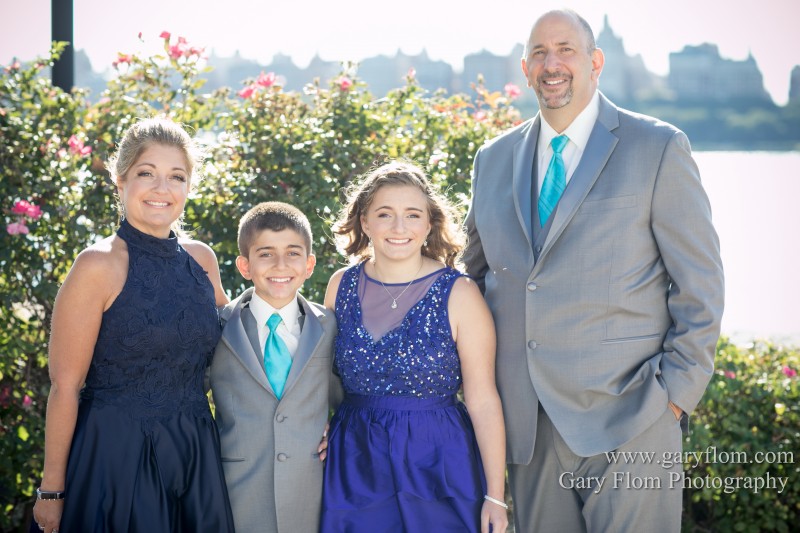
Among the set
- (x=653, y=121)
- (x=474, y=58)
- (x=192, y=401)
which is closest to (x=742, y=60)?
(x=474, y=58)

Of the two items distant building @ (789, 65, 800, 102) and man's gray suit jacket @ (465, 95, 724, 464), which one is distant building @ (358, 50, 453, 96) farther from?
distant building @ (789, 65, 800, 102)

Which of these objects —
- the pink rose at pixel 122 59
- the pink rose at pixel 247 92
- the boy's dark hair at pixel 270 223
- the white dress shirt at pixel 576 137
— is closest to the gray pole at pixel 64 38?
the pink rose at pixel 122 59

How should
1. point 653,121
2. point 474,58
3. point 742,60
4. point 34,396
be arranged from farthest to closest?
point 742,60
point 474,58
point 34,396
point 653,121

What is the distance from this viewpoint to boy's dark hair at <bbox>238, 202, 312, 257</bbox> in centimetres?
308

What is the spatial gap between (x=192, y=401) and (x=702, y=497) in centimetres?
306

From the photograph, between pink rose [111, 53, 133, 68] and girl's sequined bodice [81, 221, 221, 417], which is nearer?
girl's sequined bodice [81, 221, 221, 417]

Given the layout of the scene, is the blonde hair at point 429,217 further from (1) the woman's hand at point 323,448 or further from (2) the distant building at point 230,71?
(2) the distant building at point 230,71

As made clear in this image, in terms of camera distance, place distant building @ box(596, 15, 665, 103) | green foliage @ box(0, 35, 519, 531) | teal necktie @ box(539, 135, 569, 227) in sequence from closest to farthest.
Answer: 1. teal necktie @ box(539, 135, 569, 227)
2. green foliage @ box(0, 35, 519, 531)
3. distant building @ box(596, 15, 665, 103)

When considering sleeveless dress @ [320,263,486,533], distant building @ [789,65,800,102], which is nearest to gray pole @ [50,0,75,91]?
sleeveless dress @ [320,263,486,533]

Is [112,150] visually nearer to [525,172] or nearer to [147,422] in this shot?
[147,422]

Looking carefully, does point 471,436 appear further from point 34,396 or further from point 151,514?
point 34,396

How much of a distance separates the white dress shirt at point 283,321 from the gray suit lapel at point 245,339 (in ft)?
0.08

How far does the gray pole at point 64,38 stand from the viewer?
4.73m

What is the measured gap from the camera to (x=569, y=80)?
9.84 feet
